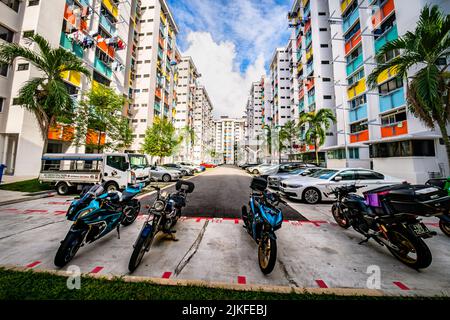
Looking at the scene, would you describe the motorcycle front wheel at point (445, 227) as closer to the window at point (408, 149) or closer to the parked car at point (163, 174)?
the window at point (408, 149)

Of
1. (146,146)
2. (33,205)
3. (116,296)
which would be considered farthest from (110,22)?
(116,296)

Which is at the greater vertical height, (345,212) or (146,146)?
(146,146)

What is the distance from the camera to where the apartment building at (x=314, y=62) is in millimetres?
27203

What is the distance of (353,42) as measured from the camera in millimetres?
19844

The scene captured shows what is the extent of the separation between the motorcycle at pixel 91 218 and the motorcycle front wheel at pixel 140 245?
1.16m

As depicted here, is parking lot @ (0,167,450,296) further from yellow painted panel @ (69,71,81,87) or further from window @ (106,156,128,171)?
yellow painted panel @ (69,71,81,87)

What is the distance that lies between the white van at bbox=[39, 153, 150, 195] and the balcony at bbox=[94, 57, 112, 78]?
55.4ft

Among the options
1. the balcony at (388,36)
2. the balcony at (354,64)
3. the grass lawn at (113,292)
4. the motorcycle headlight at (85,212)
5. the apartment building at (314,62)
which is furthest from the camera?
the apartment building at (314,62)

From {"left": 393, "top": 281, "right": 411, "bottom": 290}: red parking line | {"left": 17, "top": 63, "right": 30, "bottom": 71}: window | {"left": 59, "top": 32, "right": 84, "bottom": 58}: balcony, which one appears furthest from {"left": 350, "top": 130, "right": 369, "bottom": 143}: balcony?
{"left": 17, "top": 63, "right": 30, "bottom": 71}: window

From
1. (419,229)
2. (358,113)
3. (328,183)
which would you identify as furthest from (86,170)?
(358,113)

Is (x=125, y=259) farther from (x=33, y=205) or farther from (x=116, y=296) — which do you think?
(x=33, y=205)

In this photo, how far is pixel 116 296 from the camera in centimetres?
212

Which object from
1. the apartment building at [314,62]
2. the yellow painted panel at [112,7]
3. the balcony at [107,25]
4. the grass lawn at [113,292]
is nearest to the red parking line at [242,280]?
the grass lawn at [113,292]
